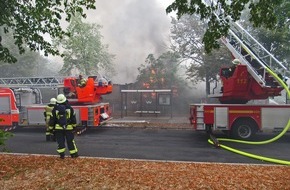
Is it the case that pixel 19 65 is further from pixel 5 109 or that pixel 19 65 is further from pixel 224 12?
pixel 224 12

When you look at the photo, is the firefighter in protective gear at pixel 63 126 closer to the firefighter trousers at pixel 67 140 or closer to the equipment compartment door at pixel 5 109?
the firefighter trousers at pixel 67 140

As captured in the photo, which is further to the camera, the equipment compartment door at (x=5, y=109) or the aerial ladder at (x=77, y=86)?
the equipment compartment door at (x=5, y=109)

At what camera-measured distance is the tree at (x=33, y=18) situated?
19.6 ft

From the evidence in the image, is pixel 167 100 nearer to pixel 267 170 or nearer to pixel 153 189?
pixel 267 170

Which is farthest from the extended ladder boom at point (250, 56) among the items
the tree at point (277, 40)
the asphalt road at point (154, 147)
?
the tree at point (277, 40)

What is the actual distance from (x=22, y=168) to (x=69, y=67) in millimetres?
20263

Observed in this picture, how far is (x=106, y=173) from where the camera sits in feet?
17.7

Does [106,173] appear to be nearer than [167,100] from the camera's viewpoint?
Yes

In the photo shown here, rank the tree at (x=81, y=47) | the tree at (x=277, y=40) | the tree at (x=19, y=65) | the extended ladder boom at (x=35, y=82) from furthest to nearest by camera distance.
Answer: the tree at (x=19, y=65)
the tree at (x=81, y=47)
the extended ladder boom at (x=35, y=82)
the tree at (x=277, y=40)

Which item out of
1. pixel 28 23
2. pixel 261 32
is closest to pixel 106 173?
pixel 28 23

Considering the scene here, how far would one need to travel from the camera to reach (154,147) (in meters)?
9.18

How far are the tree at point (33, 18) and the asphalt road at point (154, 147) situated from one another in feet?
10.8

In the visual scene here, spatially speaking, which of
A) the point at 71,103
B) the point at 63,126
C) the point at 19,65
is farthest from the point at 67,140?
the point at 19,65

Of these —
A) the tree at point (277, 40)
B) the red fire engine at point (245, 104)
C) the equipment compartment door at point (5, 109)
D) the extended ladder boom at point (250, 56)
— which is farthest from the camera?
the tree at point (277, 40)
